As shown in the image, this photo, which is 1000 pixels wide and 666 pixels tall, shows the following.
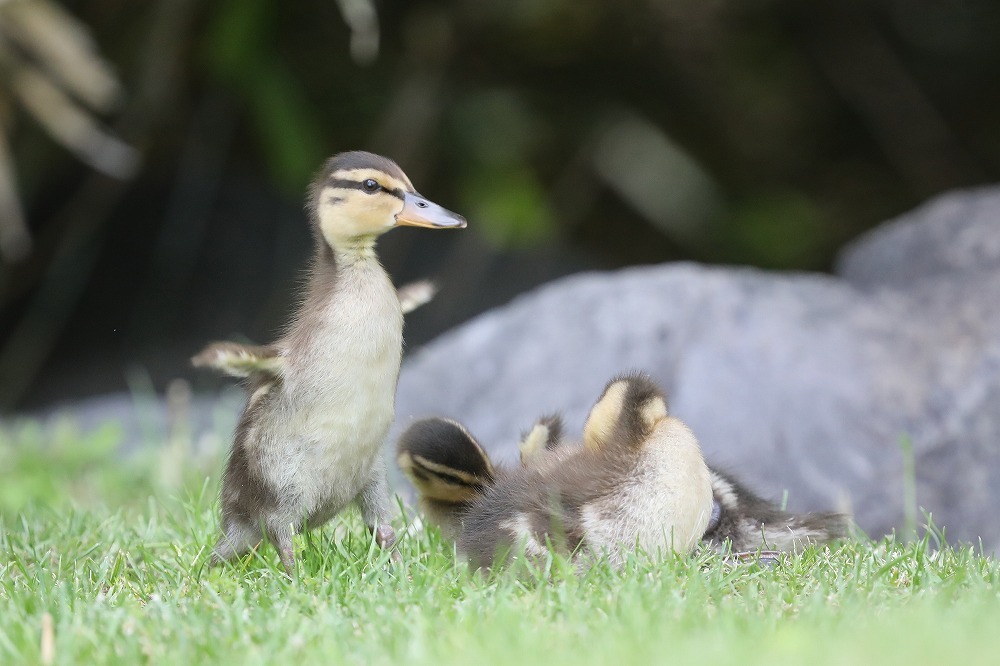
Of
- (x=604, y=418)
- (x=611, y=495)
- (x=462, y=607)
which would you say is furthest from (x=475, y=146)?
(x=462, y=607)

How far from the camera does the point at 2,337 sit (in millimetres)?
9430

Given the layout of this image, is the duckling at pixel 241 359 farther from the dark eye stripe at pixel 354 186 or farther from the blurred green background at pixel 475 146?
the blurred green background at pixel 475 146

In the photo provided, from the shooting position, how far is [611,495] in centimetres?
328

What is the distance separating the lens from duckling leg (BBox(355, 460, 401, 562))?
361 cm

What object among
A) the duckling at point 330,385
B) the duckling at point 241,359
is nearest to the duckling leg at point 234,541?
the duckling at point 330,385

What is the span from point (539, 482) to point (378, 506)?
20.6 inches

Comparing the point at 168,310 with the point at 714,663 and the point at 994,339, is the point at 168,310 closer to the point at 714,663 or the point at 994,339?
the point at 994,339

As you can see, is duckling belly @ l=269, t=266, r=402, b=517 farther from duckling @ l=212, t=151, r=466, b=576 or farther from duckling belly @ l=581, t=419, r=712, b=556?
duckling belly @ l=581, t=419, r=712, b=556

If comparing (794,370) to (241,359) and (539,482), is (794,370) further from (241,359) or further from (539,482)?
(241,359)

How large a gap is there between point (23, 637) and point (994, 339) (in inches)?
172

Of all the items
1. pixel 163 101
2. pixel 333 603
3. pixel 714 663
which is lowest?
pixel 333 603

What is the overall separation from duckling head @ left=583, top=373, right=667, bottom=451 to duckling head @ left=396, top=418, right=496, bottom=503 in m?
0.40

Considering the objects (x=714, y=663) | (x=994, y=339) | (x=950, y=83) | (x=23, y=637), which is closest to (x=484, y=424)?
(x=994, y=339)

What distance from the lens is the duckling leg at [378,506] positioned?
3607mm
